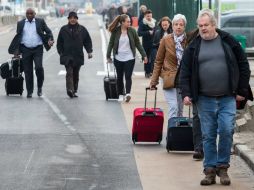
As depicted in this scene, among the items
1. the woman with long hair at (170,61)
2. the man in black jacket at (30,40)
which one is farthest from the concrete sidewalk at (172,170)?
the man in black jacket at (30,40)

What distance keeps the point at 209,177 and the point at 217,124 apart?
54cm

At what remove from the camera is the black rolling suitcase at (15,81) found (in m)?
20.8

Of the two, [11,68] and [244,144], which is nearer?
[244,144]

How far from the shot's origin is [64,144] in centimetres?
1368

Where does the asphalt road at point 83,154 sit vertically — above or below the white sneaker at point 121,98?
above

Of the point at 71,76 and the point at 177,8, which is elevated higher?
the point at 71,76

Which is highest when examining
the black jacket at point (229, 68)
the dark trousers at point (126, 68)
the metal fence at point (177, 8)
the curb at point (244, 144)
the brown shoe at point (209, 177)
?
the black jacket at point (229, 68)

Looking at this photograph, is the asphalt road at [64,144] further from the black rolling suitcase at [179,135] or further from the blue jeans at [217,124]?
the blue jeans at [217,124]

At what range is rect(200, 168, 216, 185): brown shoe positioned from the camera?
10.4 meters

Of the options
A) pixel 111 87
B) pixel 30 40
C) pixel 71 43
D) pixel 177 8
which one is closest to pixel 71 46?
pixel 71 43

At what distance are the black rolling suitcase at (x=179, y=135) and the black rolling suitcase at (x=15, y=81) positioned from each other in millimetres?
8435

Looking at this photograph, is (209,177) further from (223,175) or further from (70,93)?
(70,93)

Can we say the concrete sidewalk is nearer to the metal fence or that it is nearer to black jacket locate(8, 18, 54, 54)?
black jacket locate(8, 18, 54, 54)

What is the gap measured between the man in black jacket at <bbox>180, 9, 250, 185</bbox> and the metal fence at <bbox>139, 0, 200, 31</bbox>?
1840 centimetres
